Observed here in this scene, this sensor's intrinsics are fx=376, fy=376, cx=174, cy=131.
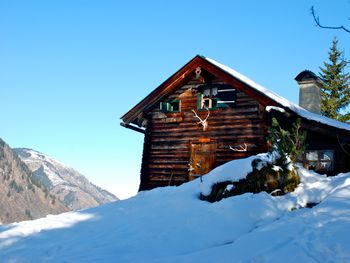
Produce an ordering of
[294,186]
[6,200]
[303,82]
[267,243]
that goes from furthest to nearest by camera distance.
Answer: [6,200] < [303,82] < [294,186] < [267,243]

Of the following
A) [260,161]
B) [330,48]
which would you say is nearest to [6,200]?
[330,48]

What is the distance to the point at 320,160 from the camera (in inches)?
596

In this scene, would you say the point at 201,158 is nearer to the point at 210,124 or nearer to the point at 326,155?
the point at 210,124

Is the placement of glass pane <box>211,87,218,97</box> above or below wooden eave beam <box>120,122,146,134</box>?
above

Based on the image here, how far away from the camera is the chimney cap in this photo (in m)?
20.1

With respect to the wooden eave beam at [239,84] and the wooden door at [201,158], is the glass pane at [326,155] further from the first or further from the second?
the wooden door at [201,158]

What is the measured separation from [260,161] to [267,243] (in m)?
4.35

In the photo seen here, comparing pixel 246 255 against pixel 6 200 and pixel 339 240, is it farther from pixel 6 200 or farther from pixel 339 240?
pixel 6 200

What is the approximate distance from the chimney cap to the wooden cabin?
14.4 feet

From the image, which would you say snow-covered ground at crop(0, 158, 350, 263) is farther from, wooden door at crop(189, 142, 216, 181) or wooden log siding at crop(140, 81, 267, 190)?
wooden door at crop(189, 142, 216, 181)

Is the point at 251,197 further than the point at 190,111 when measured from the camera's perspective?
No

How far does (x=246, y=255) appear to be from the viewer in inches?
223

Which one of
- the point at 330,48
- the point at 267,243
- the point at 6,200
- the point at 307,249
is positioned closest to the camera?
the point at 307,249

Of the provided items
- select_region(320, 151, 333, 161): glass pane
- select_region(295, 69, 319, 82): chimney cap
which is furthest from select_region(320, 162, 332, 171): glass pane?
select_region(295, 69, 319, 82): chimney cap
